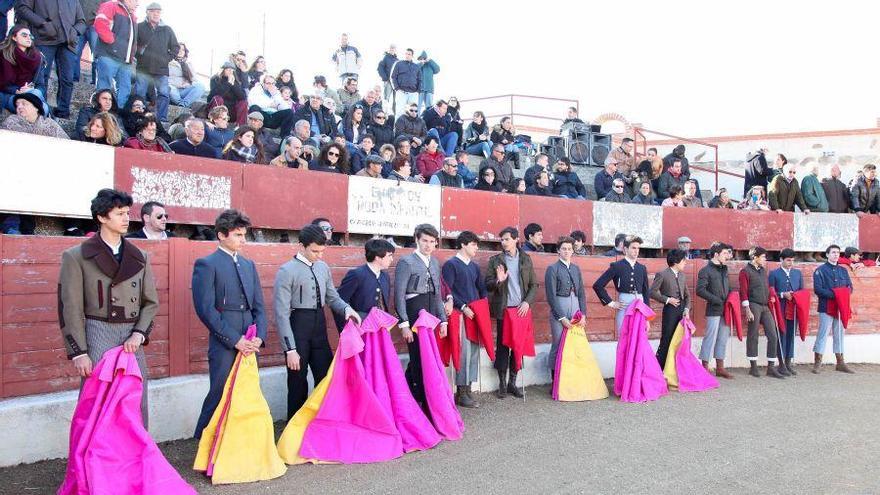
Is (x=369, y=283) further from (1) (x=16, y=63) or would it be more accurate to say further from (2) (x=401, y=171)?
(1) (x=16, y=63)

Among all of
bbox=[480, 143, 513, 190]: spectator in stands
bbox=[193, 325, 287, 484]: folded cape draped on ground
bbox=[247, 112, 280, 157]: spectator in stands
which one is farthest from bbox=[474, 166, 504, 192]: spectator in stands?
bbox=[193, 325, 287, 484]: folded cape draped on ground

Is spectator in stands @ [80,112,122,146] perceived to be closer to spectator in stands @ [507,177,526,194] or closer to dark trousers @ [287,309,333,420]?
dark trousers @ [287,309,333,420]

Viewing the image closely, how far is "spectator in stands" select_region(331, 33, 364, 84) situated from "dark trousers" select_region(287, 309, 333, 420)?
901 cm

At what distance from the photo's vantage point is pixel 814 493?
465cm

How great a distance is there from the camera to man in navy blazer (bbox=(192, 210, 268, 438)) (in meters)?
4.95

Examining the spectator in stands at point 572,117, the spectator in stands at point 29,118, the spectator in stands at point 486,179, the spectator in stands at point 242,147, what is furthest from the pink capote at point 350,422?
the spectator in stands at point 572,117

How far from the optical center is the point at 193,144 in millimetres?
7430

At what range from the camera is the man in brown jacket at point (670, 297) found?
Result: 859 centimetres

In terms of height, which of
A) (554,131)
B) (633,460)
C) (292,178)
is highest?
(554,131)

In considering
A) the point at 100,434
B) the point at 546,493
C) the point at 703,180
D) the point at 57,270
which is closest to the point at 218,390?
the point at 100,434

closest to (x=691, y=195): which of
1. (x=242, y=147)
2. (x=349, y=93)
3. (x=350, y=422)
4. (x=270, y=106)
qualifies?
(x=349, y=93)

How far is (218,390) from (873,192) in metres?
12.4

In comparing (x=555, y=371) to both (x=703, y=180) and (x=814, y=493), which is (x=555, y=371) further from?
(x=703, y=180)

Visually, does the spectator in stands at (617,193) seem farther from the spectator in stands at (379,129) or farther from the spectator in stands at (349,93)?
the spectator in stands at (349,93)
